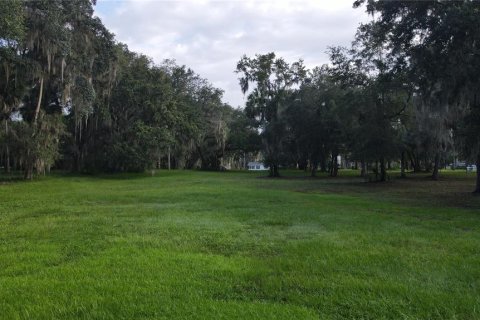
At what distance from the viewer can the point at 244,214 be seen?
11695mm

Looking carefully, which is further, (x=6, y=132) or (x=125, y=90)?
(x=125, y=90)

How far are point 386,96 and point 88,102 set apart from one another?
19.9m

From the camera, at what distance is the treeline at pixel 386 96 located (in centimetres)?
1572

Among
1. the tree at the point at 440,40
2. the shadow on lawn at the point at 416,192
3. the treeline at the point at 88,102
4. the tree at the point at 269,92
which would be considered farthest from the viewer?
the tree at the point at 269,92

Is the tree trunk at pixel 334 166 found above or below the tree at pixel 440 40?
below

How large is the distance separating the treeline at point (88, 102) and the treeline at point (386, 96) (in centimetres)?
944

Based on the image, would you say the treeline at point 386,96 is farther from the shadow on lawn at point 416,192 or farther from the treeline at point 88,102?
the treeline at point 88,102

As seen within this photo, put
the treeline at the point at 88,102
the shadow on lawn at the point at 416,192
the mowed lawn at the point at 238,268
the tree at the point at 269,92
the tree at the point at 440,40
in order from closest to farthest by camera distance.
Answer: the mowed lawn at the point at 238,268
the tree at the point at 440,40
the shadow on lawn at the point at 416,192
the treeline at the point at 88,102
the tree at the point at 269,92

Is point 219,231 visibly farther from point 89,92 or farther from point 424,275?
point 89,92

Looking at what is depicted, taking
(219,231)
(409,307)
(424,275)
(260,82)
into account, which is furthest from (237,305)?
(260,82)

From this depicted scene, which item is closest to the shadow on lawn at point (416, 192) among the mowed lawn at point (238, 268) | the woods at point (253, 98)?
the woods at point (253, 98)

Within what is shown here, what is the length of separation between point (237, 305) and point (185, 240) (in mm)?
3505

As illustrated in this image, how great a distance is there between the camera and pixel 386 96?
29062 millimetres

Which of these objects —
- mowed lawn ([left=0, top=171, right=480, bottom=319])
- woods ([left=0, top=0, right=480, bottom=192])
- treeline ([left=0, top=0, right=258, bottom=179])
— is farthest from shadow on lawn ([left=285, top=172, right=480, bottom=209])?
treeline ([left=0, top=0, right=258, bottom=179])
